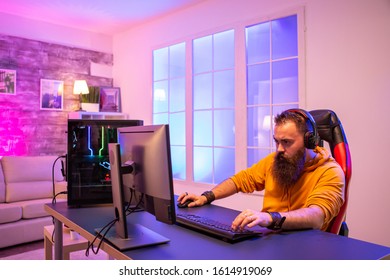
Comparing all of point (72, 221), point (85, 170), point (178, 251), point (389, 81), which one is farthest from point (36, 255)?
point (389, 81)

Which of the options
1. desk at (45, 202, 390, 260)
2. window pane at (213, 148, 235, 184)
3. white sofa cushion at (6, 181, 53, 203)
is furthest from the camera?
window pane at (213, 148, 235, 184)

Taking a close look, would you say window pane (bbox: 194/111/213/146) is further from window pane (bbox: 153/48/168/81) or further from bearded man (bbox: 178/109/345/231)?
bearded man (bbox: 178/109/345/231)

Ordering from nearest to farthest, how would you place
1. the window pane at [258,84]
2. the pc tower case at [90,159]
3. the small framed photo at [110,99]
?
the pc tower case at [90,159] < the window pane at [258,84] < the small framed photo at [110,99]

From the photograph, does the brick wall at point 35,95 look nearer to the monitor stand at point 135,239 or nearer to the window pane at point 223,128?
the window pane at point 223,128

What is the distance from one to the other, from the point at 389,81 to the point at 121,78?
399cm

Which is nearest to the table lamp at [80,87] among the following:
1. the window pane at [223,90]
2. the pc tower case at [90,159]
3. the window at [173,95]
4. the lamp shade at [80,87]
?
the lamp shade at [80,87]

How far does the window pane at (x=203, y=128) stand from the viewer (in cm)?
427

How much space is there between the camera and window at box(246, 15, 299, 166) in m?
3.56

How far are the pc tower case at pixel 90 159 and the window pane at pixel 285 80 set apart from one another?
2033mm

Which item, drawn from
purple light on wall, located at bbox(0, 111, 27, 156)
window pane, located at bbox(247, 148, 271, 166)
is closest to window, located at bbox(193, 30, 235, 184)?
window pane, located at bbox(247, 148, 271, 166)

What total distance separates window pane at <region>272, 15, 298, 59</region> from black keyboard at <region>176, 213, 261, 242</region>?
8.46 ft
